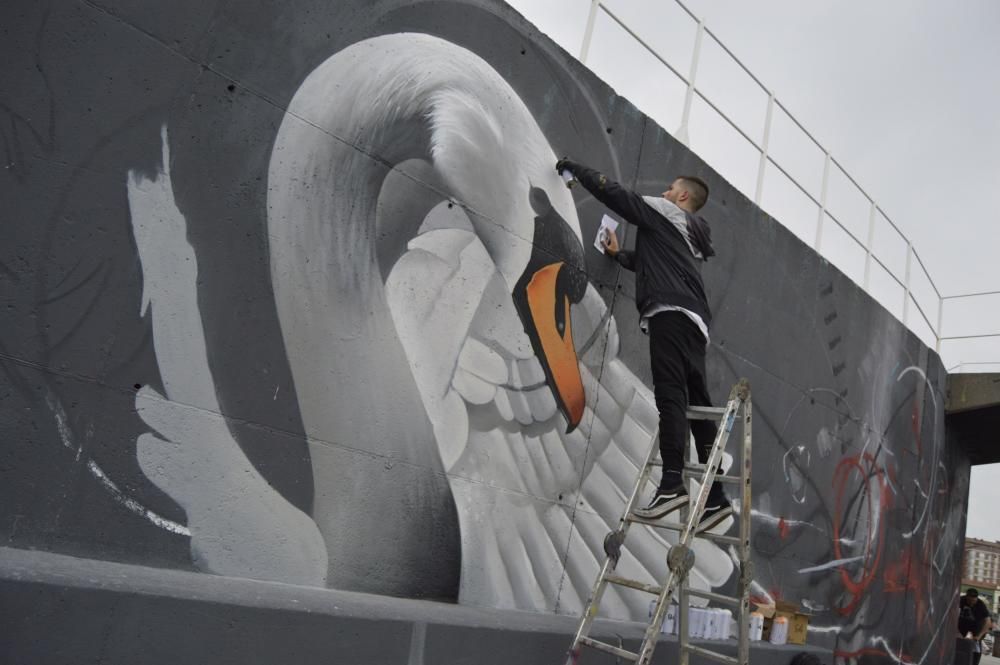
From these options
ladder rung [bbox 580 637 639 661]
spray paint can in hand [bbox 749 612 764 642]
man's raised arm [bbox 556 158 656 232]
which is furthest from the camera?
spray paint can in hand [bbox 749 612 764 642]

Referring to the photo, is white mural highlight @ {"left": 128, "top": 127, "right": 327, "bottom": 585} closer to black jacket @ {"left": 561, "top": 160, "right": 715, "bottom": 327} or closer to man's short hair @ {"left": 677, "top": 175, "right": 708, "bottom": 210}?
black jacket @ {"left": 561, "top": 160, "right": 715, "bottom": 327}

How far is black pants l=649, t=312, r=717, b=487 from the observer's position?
173 inches

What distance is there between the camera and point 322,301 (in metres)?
4.07

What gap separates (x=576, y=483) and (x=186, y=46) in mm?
3215

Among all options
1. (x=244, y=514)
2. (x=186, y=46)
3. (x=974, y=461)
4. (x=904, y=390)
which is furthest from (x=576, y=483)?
(x=974, y=461)

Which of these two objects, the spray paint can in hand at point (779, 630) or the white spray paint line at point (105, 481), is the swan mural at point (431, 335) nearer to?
the white spray paint line at point (105, 481)

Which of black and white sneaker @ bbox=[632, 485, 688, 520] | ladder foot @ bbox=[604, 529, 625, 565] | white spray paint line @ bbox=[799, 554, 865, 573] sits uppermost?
white spray paint line @ bbox=[799, 554, 865, 573]

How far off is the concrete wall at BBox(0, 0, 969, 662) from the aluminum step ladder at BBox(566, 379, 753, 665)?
75 cm

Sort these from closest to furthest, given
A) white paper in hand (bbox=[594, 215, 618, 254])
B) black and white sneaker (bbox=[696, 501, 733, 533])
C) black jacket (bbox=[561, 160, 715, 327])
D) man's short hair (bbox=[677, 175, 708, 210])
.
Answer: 1. black and white sneaker (bbox=[696, 501, 733, 533])
2. black jacket (bbox=[561, 160, 715, 327])
3. man's short hair (bbox=[677, 175, 708, 210])
4. white paper in hand (bbox=[594, 215, 618, 254])

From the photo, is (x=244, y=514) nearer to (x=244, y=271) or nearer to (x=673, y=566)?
(x=244, y=271)

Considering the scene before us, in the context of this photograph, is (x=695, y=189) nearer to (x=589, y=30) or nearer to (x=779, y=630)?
(x=589, y=30)

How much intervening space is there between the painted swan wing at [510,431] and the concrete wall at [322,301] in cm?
2

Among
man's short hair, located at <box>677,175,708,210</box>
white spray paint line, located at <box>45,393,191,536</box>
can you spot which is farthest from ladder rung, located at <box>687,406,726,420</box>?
white spray paint line, located at <box>45,393,191,536</box>

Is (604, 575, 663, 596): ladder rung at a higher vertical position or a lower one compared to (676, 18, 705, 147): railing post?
lower
